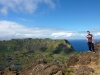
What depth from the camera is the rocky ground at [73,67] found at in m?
36.5

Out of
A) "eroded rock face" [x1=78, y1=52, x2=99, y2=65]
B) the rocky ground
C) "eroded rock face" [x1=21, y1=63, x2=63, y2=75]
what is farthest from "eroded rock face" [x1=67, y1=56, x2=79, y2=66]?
"eroded rock face" [x1=21, y1=63, x2=63, y2=75]

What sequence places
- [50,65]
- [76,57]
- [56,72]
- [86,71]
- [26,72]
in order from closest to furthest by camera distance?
[86,71] → [56,72] → [50,65] → [26,72] → [76,57]

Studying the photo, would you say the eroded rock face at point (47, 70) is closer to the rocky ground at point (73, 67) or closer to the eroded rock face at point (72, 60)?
the rocky ground at point (73, 67)

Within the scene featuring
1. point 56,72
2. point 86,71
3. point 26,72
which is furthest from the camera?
point 26,72

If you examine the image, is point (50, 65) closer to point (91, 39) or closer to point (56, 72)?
point (56, 72)

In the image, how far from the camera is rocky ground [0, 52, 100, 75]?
36506mm

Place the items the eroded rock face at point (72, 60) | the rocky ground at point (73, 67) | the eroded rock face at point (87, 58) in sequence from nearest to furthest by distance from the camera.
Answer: the rocky ground at point (73, 67)
the eroded rock face at point (87, 58)
the eroded rock face at point (72, 60)

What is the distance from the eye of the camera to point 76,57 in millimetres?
47750

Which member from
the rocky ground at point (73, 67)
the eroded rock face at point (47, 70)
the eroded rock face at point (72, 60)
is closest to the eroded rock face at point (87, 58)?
the rocky ground at point (73, 67)

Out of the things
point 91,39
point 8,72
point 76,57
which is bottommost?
point 8,72

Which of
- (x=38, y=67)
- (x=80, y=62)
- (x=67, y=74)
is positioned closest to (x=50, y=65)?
(x=38, y=67)

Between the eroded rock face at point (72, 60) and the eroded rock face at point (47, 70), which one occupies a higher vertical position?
the eroded rock face at point (72, 60)

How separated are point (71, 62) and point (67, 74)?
9.93 metres

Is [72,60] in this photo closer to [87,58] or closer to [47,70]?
[87,58]
